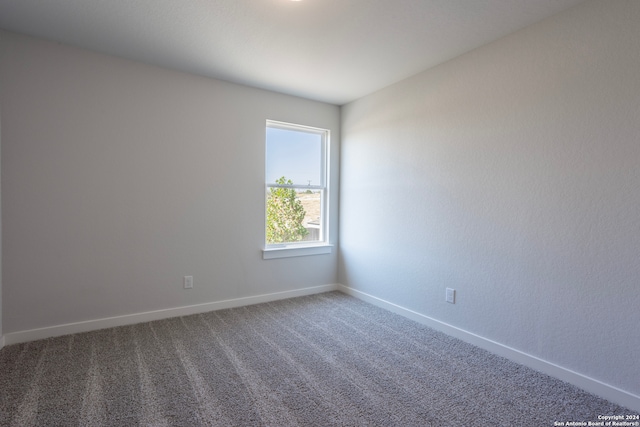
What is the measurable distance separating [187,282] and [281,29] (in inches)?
97.2

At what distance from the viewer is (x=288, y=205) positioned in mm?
3979

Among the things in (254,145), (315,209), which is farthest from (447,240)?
(254,145)

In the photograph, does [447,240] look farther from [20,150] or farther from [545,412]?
[20,150]

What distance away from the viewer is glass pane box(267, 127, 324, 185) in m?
3.80

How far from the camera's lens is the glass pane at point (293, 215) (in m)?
3.85

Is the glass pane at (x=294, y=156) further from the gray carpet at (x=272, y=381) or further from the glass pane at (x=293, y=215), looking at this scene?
the gray carpet at (x=272, y=381)

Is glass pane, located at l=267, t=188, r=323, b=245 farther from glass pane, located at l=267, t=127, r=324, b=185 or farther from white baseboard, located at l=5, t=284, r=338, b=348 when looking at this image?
white baseboard, located at l=5, t=284, r=338, b=348

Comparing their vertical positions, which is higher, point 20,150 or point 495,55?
point 495,55

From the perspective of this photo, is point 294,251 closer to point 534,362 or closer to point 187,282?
point 187,282

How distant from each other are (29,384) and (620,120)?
3886mm

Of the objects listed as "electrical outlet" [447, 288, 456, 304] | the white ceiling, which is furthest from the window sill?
the white ceiling

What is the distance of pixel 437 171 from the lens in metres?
3.00

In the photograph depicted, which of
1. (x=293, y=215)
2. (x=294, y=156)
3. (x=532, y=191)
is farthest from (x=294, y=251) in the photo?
(x=532, y=191)

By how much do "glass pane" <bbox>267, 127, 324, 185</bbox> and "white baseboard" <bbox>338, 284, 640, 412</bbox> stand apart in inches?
70.3
